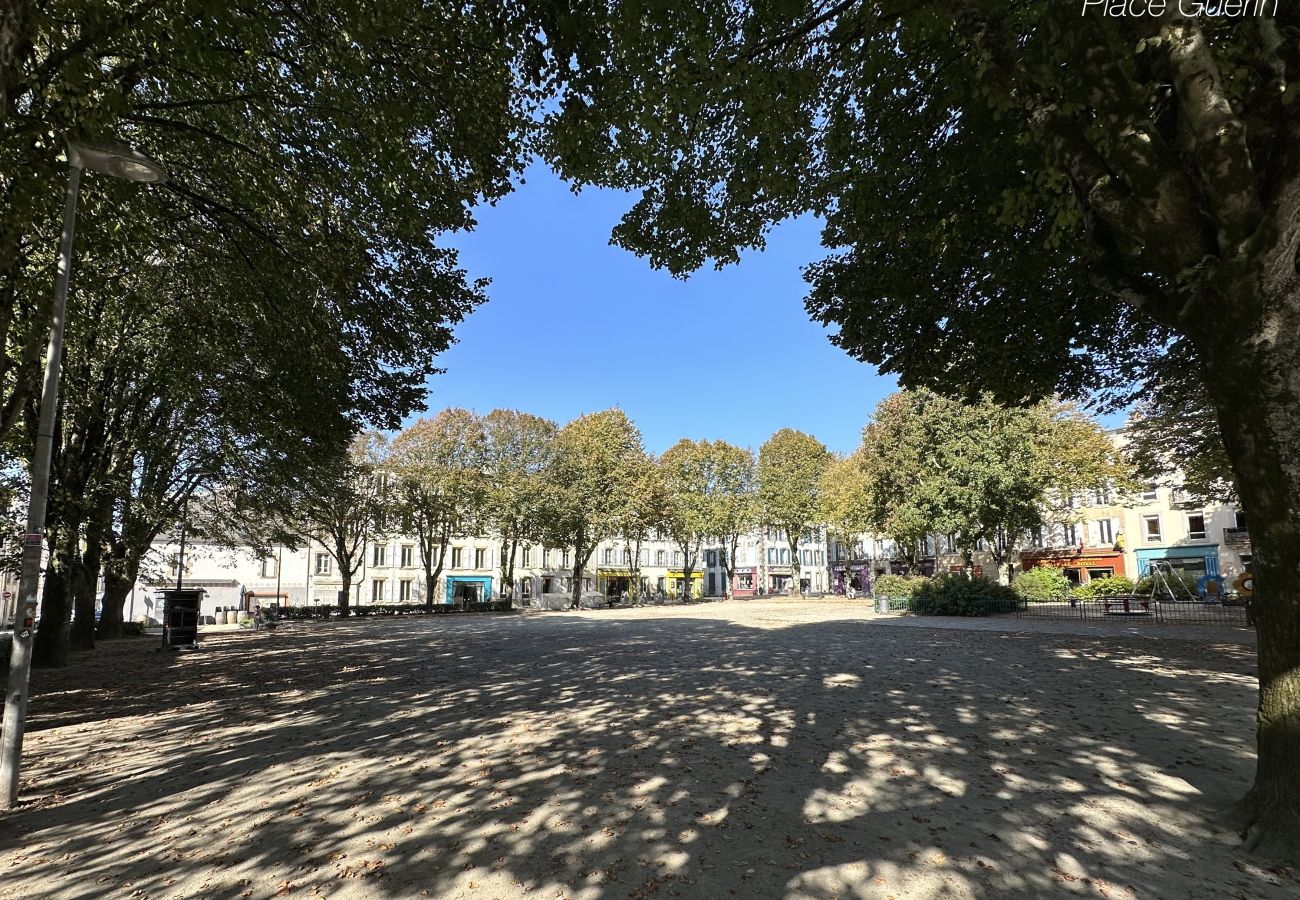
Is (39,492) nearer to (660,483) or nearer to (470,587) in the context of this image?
(660,483)

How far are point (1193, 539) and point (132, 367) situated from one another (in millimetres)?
56708

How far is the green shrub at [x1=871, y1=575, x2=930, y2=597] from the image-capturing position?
101 feet

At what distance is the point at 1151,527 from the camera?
1775 inches

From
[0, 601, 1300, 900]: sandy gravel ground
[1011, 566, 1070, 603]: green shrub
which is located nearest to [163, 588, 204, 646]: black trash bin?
[0, 601, 1300, 900]: sandy gravel ground

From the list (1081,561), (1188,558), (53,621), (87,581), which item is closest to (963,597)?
(1188,558)

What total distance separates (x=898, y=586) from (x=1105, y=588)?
13481 mm

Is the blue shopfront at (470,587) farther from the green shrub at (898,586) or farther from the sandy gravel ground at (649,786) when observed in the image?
the sandy gravel ground at (649,786)

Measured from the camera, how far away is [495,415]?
46625mm

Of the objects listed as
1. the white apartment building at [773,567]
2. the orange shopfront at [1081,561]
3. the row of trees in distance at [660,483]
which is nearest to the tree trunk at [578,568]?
the row of trees in distance at [660,483]

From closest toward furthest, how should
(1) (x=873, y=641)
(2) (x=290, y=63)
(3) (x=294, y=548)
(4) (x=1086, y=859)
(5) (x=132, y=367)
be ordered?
(4) (x=1086, y=859) < (2) (x=290, y=63) < (5) (x=132, y=367) < (1) (x=873, y=641) < (3) (x=294, y=548)

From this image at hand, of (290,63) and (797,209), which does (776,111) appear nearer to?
(797,209)

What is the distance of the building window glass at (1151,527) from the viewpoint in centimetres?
4469

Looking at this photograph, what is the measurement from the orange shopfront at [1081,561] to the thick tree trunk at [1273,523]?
48.1m

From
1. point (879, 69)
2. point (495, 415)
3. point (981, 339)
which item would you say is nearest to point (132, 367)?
point (879, 69)
